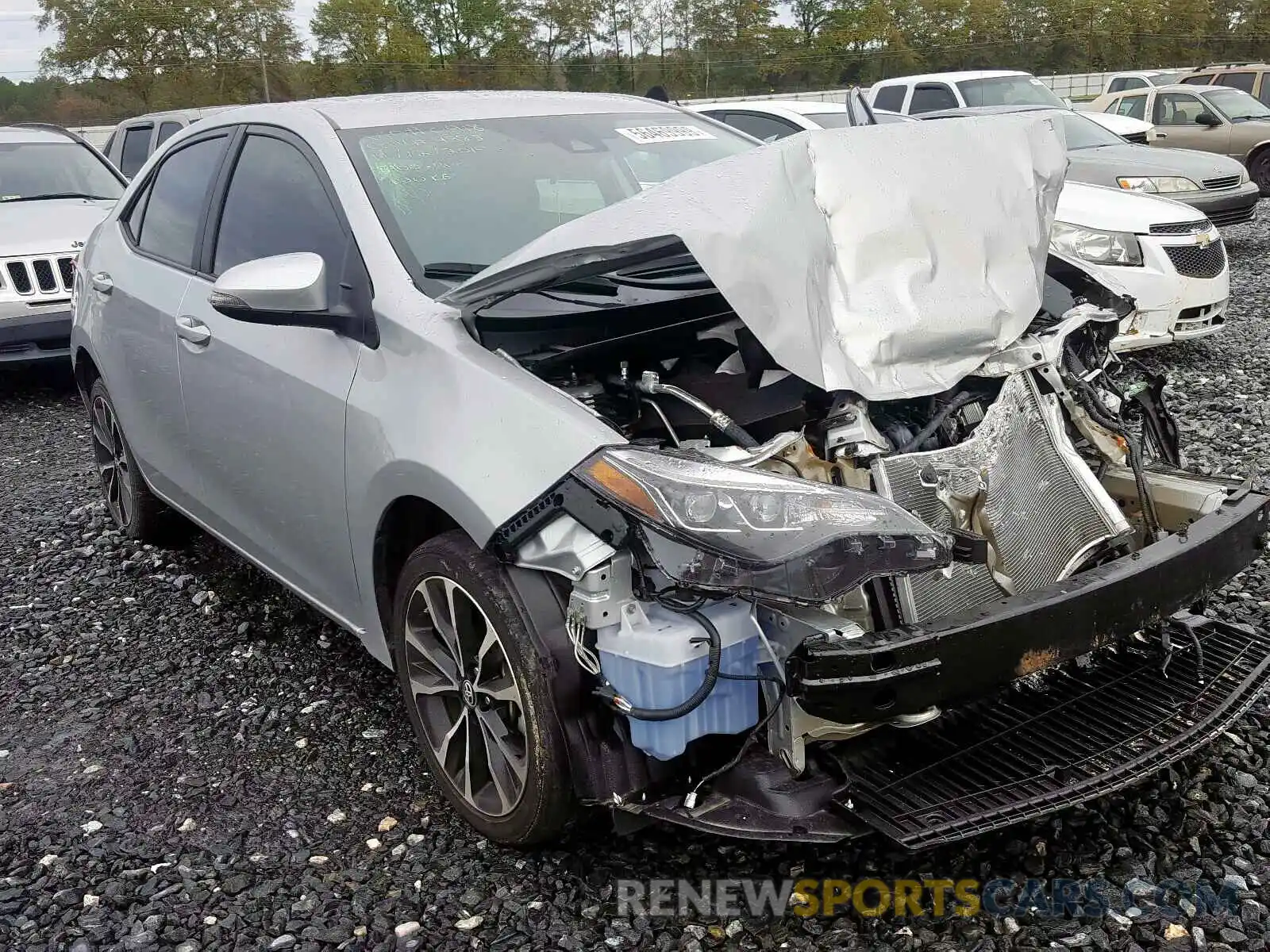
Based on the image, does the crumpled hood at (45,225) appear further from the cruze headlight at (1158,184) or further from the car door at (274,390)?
the cruze headlight at (1158,184)

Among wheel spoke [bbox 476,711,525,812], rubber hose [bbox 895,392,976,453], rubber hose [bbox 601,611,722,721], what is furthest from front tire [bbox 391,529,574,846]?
rubber hose [bbox 895,392,976,453]

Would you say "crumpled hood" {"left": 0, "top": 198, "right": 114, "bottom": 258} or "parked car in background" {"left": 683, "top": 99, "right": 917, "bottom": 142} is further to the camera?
"parked car in background" {"left": 683, "top": 99, "right": 917, "bottom": 142}

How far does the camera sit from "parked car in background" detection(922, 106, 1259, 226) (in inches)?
373

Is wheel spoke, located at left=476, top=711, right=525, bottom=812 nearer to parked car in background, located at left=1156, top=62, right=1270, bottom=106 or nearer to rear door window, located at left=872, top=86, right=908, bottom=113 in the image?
rear door window, located at left=872, top=86, right=908, bottom=113

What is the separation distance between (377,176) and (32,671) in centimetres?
222

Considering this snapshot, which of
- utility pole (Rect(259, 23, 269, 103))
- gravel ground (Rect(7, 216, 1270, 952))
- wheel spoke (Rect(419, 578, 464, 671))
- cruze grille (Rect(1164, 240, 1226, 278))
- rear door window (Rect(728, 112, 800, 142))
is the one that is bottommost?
gravel ground (Rect(7, 216, 1270, 952))

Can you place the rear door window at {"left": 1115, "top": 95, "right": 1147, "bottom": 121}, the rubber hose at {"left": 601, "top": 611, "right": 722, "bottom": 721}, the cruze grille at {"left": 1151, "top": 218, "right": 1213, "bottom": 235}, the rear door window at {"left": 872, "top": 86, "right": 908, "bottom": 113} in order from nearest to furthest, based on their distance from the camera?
the rubber hose at {"left": 601, "top": 611, "right": 722, "bottom": 721}
the cruze grille at {"left": 1151, "top": 218, "right": 1213, "bottom": 235}
the rear door window at {"left": 872, "top": 86, "right": 908, "bottom": 113}
the rear door window at {"left": 1115, "top": 95, "right": 1147, "bottom": 121}

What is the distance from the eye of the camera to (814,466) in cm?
254

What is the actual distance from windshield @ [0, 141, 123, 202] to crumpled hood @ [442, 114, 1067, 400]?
7579 millimetres

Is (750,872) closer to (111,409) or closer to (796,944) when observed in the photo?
(796,944)

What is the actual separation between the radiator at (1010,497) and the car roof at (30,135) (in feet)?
30.1

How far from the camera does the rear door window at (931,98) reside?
13289 millimetres


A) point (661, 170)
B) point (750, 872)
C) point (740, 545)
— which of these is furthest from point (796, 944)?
point (661, 170)

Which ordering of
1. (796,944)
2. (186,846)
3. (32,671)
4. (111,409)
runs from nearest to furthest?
(796,944) → (186,846) → (32,671) → (111,409)
